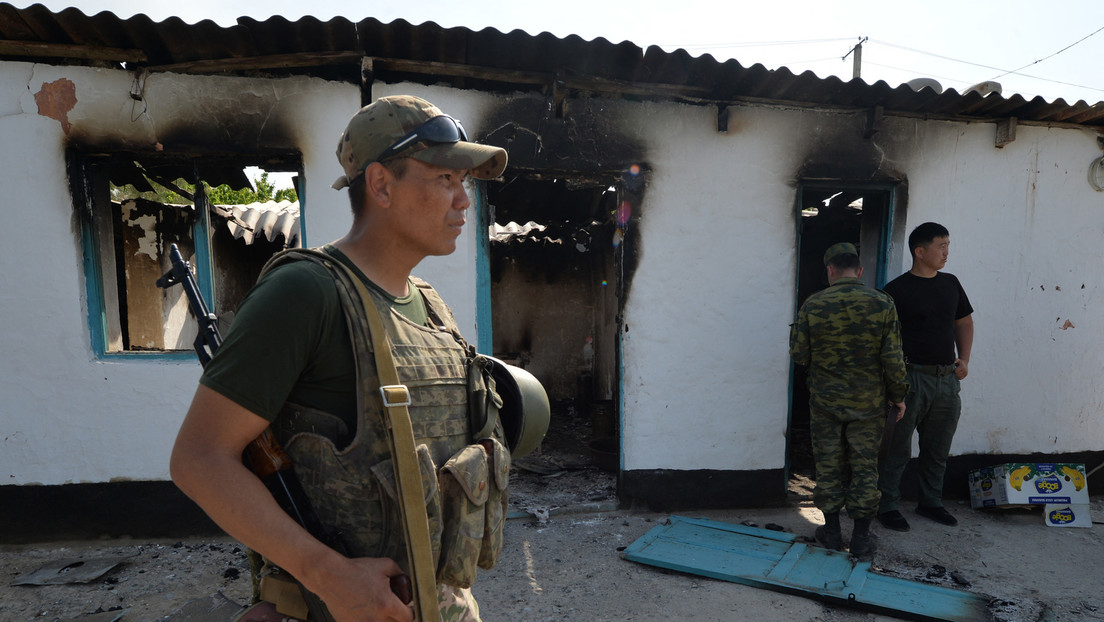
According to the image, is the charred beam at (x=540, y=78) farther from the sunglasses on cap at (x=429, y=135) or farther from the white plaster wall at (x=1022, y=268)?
the sunglasses on cap at (x=429, y=135)

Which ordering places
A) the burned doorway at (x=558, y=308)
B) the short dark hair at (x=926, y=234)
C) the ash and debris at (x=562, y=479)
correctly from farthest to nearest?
the burned doorway at (x=558, y=308)
the ash and debris at (x=562, y=479)
the short dark hair at (x=926, y=234)

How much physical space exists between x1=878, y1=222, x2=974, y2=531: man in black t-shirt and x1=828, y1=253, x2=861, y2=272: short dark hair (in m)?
0.62

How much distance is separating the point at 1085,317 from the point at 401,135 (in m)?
5.93

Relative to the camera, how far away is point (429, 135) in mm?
1214

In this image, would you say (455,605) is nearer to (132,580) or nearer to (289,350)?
(289,350)

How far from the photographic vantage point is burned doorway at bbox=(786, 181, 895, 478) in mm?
4465

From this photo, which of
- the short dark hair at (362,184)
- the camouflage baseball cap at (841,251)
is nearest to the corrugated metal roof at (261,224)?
the camouflage baseball cap at (841,251)

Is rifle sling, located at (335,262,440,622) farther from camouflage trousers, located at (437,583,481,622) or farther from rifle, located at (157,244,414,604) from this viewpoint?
camouflage trousers, located at (437,583,481,622)

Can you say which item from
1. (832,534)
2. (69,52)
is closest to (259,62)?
(69,52)

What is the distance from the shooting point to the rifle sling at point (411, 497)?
3.30 ft

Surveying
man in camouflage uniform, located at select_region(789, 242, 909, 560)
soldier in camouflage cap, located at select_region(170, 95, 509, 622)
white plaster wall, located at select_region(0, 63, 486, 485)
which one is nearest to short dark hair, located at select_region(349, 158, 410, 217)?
soldier in camouflage cap, located at select_region(170, 95, 509, 622)

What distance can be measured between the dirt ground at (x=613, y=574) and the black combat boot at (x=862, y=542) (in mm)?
94

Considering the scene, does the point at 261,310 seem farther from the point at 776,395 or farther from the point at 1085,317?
the point at 1085,317

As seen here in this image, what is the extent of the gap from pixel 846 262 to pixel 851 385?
0.81 m
